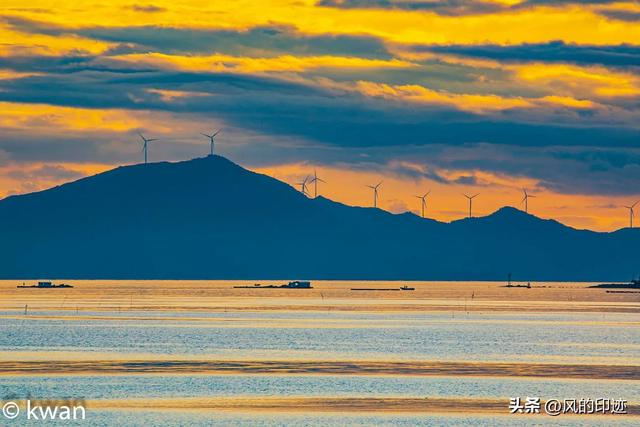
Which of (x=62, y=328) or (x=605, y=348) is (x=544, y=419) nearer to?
(x=605, y=348)

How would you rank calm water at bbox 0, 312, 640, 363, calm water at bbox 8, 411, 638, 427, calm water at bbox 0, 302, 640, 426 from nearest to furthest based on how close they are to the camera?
calm water at bbox 8, 411, 638, 427 < calm water at bbox 0, 302, 640, 426 < calm water at bbox 0, 312, 640, 363

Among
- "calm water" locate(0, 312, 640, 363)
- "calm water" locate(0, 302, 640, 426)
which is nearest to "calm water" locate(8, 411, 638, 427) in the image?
"calm water" locate(0, 302, 640, 426)

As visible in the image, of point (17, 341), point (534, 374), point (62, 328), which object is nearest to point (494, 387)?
point (534, 374)

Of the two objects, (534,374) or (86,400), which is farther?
(534,374)

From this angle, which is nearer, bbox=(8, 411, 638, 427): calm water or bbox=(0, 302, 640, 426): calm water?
bbox=(8, 411, 638, 427): calm water

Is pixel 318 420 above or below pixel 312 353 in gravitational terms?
below

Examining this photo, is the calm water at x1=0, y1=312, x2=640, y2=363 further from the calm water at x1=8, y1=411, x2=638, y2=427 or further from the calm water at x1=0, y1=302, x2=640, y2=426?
the calm water at x1=8, y1=411, x2=638, y2=427

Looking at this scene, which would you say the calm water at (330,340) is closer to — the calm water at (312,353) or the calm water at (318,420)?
the calm water at (312,353)

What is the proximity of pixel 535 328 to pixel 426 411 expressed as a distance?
112m

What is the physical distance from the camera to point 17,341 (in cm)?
14312

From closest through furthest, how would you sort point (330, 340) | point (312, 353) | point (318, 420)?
point (318, 420)
point (312, 353)
point (330, 340)

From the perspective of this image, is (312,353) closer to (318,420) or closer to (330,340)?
(330,340)

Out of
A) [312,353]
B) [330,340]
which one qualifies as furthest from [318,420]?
[330,340]

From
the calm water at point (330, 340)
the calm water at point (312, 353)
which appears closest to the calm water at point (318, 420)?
the calm water at point (312, 353)
